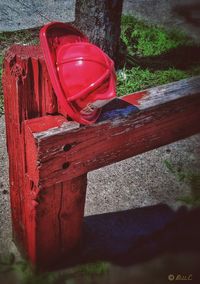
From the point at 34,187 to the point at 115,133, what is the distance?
42 cm

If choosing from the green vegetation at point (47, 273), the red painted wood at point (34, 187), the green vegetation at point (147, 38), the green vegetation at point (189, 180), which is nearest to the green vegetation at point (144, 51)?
the green vegetation at point (147, 38)

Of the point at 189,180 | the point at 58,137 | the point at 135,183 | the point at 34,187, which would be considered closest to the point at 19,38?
the point at 135,183

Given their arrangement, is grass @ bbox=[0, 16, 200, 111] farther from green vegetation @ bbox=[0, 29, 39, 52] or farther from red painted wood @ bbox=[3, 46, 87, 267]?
red painted wood @ bbox=[3, 46, 87, 267]

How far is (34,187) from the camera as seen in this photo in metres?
1.65

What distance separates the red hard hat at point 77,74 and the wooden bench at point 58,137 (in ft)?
0.22

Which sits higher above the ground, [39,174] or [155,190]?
[39,174]

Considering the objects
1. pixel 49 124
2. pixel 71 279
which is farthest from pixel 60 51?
pixel 71 279

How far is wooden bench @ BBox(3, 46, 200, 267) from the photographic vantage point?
146 centimetres

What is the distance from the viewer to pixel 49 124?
149 cm

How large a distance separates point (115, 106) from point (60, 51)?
1.19ft

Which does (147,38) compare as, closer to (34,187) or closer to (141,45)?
(141,45)

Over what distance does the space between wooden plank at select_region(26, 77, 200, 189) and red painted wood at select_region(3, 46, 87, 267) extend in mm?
59

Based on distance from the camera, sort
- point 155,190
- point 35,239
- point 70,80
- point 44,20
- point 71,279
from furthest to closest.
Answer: point 44,20 → point 155,190 → point 71,279 → point 35,239 → point 70,80

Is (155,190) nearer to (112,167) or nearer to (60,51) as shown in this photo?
(112,167)
